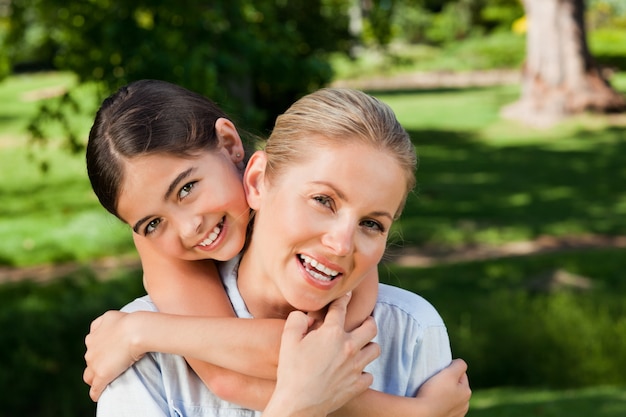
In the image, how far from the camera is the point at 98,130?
6.95ft

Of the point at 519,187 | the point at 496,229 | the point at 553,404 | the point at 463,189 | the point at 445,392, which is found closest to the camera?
the point at 445,392

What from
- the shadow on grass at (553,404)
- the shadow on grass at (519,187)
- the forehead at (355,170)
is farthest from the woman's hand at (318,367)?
the shadow on grass at (519,187)

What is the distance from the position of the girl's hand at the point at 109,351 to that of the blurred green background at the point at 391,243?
71cm

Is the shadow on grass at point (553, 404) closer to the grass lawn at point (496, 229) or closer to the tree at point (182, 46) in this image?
the grass lawn at point (496, 229)

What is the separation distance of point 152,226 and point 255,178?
0.87 feet

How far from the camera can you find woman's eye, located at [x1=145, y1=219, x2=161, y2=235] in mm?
2121

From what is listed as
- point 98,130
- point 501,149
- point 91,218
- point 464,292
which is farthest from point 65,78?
point 98,130

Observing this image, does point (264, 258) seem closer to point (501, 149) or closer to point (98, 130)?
point (98, 130)

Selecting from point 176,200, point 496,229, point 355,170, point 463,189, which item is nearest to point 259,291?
point 176,200

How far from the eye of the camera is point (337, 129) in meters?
1.87

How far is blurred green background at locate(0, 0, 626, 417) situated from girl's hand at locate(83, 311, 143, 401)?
0.71 meters

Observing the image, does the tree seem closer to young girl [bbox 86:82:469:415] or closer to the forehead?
young girl [bbox 86:82:469:415]

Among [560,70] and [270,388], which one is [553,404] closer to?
[270,388]

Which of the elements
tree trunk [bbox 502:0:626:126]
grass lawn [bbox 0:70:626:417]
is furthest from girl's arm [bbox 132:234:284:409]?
tree trunk [bbox 502:0:626:126]
